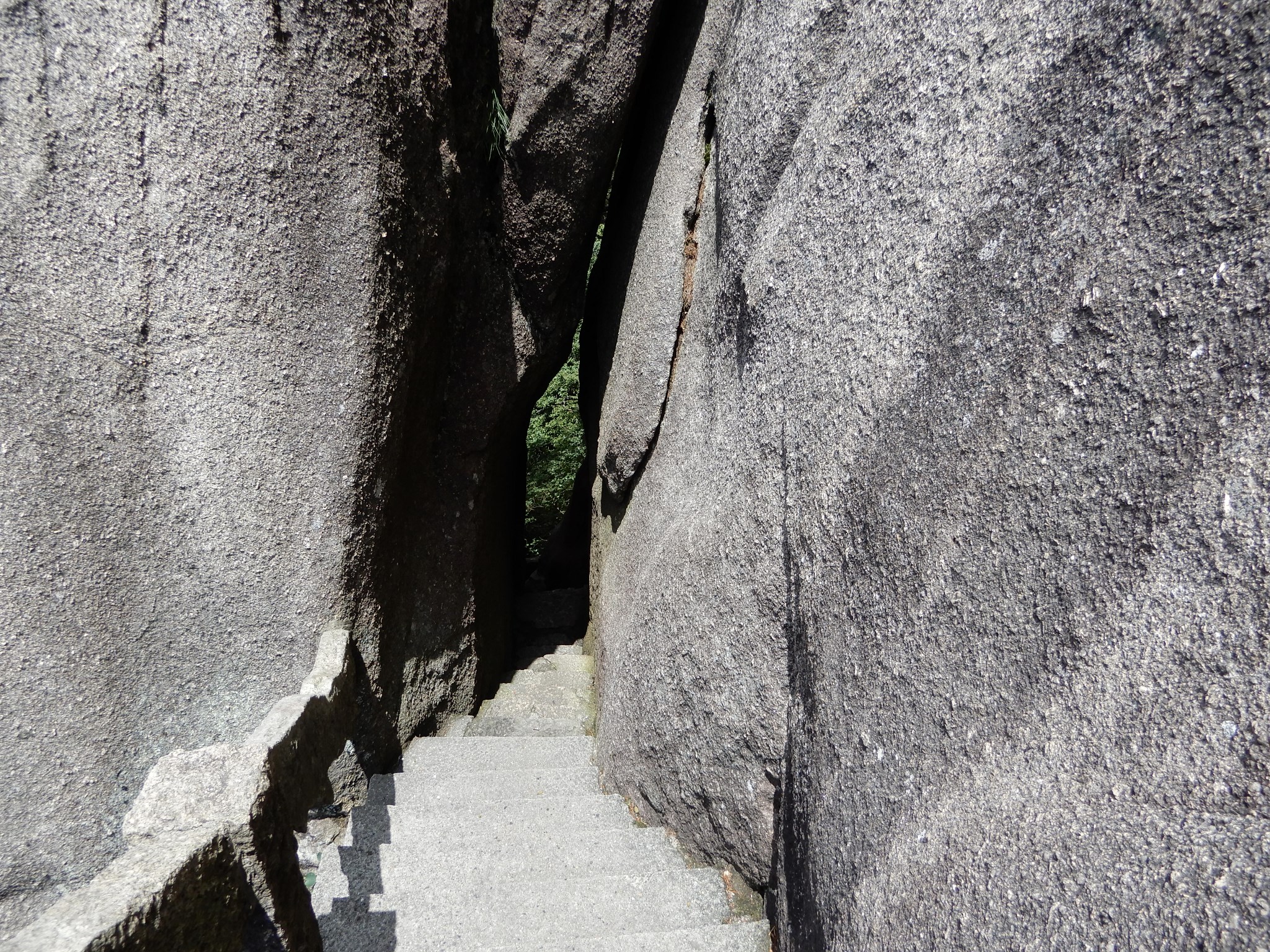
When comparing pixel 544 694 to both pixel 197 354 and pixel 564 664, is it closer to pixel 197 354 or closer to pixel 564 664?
pixel 564 664

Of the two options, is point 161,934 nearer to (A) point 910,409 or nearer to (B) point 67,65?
(A) point 910,409

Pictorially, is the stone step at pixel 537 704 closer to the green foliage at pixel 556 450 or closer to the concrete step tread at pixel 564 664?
the concrete step tread at pixel 564 664

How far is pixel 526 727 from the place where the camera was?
3.72 metres

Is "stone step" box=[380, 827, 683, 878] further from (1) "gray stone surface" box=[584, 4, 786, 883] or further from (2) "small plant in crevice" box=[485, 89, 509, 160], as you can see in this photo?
(2) "small plant in crevice" box=[485, 89, 509, 160]

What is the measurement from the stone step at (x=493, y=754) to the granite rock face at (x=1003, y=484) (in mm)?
1324

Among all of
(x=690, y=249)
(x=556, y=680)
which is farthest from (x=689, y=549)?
(x=556, y=680)

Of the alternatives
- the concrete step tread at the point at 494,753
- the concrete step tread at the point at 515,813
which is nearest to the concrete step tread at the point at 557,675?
the concrete step tread at the point at 494,753

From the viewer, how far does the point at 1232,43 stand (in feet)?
2.79

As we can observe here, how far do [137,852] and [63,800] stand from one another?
6.60ft

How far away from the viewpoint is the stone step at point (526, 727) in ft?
12.0

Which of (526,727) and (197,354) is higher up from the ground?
(197,354)

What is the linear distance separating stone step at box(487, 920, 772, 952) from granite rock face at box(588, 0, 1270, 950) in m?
0.15

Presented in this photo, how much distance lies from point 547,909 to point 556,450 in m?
8.15

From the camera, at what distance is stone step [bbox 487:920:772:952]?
1.76 meters
